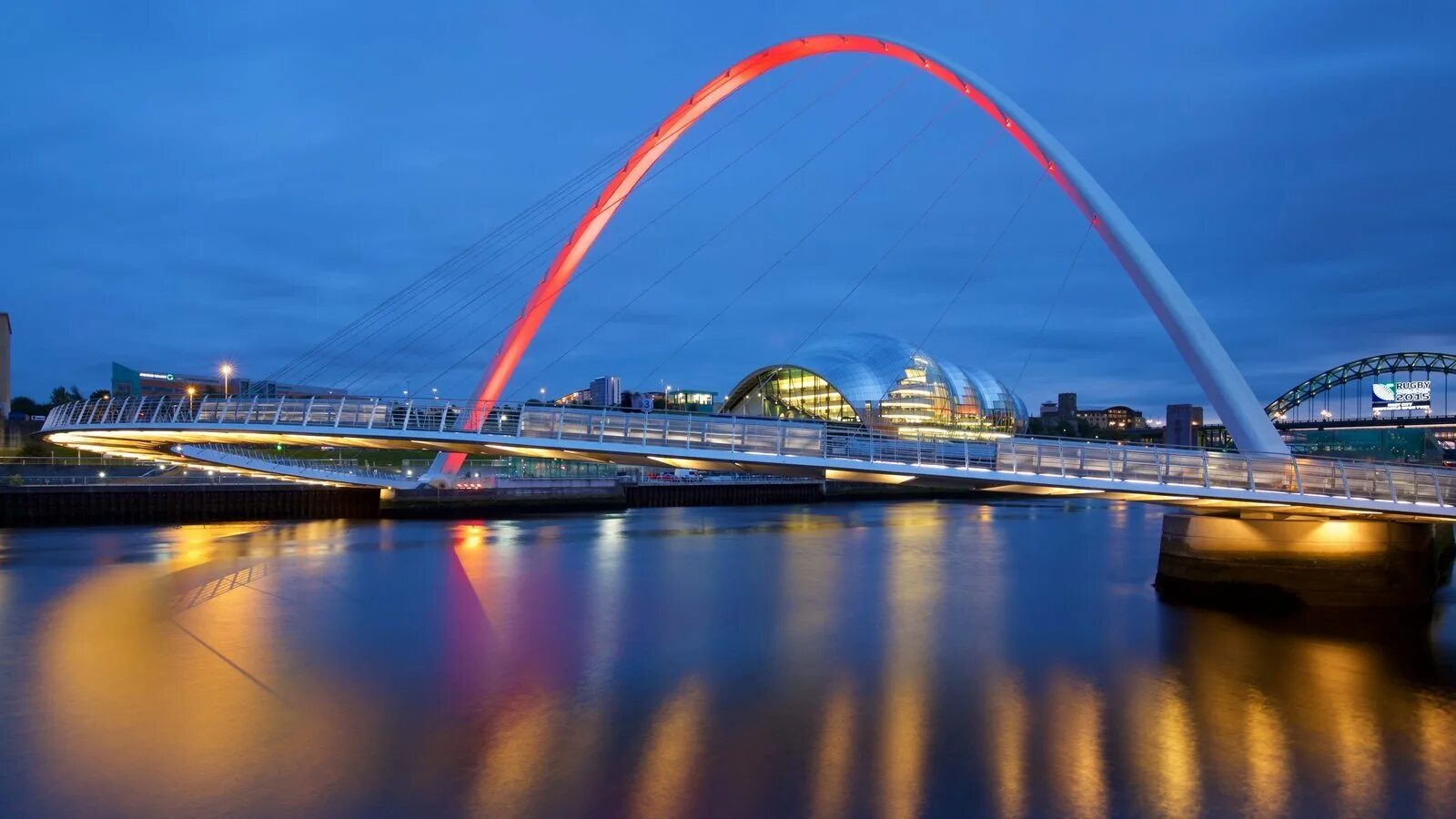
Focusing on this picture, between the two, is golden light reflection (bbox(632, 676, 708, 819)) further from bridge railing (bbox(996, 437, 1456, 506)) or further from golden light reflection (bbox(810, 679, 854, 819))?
bridge railing (bbox(996, 437, 1456, 506))

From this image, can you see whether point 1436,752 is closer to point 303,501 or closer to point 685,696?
point 685,696

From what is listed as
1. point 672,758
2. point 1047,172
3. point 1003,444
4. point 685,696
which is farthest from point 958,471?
point 1047,172

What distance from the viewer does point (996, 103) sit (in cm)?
2452

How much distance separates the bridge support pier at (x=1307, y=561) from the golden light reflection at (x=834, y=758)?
10974 mm

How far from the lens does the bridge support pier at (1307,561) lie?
2017cm

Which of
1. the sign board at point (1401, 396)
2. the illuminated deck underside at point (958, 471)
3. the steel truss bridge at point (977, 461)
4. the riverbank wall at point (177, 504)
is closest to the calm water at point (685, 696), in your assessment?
the illuminated deck underside at point (958, 471)

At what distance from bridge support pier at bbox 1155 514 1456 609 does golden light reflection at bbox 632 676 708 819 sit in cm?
1310

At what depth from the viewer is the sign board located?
8556 centimetres

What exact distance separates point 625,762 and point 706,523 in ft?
114

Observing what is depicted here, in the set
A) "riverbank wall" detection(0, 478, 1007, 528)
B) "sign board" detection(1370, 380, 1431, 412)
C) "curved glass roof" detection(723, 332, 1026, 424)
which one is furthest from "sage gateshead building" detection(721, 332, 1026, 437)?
"sign board" detection(1370, 380, 1431, 412)

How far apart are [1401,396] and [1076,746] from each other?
94.9 m

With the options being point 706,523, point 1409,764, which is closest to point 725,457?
point 1409,764

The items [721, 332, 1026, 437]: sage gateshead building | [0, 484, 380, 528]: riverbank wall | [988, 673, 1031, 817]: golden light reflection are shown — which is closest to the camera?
[988, 673, 1031, 817]: golden light reflection

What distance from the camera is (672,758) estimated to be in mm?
12031
